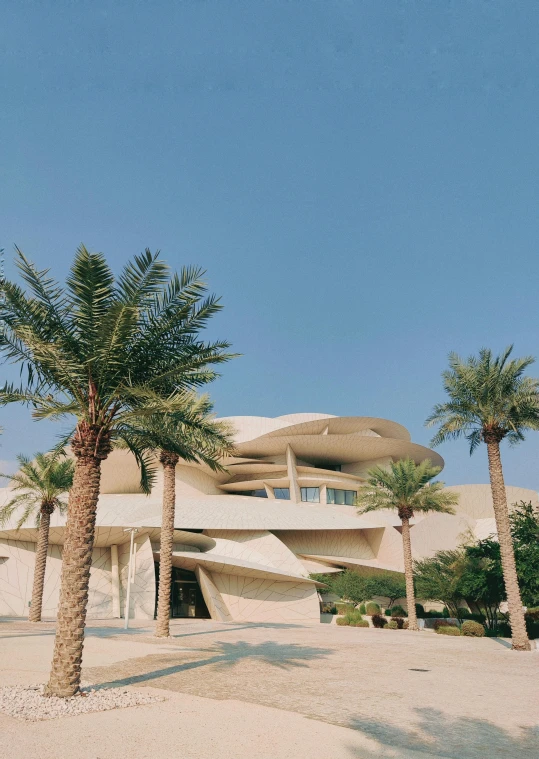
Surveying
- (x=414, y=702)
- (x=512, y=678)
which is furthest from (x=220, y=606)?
(x=414, y=702)

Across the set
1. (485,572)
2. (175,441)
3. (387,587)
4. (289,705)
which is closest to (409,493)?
(485,572)

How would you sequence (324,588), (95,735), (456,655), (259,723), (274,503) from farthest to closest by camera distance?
(274,503), (324,588), (456,655), (259,723), (95,735)

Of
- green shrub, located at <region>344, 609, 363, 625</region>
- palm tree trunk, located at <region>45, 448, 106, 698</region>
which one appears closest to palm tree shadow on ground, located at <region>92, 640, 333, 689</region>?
palm tree trunk, located at <region>45, 448, 106, 698</region>

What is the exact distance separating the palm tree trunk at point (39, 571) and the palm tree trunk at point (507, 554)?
Result: 2103 centimetres

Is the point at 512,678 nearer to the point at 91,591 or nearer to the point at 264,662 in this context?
the point at 264,662

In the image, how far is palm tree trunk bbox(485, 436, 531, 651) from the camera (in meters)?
21.8

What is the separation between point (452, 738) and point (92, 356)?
27.7 ft

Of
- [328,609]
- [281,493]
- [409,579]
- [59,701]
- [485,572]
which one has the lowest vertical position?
[328,609]

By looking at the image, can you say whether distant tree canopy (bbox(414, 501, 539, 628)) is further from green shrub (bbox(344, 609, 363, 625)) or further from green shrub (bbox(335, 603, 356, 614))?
green shrub (bbox(335, 603, 356, 614))

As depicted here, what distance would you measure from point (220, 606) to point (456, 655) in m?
23.5

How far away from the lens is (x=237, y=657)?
16.0 metres

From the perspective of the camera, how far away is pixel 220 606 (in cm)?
3931

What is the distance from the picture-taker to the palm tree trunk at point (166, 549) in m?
21.0

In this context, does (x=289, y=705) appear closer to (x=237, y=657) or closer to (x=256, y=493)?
(x=237, y=657)
